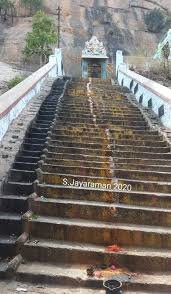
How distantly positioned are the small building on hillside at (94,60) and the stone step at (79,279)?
26.1 meters

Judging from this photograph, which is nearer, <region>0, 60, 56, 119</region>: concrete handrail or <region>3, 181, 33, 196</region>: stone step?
<region>3, 181, 33, 196</region>: stone step

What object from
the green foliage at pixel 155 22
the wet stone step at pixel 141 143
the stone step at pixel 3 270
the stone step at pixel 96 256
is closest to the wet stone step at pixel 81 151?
the wet stone step at pixel 141 143

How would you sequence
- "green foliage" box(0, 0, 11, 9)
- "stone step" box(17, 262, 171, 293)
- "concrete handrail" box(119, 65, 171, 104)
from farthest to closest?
"green foliage" box(0, 0, 11, 9) → "concrete handrail" box(119, 65, 171, 104) → "stone step" box(17, 262, 171, 293)

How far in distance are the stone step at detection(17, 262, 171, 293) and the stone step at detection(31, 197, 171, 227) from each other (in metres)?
1.05

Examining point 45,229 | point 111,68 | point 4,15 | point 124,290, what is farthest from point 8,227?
point 4,15

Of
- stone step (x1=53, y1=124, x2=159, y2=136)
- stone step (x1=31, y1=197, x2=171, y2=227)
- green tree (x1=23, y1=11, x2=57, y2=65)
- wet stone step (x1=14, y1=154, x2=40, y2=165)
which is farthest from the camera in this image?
green tree (x1=23, y1=11, x2=57, y2=65)

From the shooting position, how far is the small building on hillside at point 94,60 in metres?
31.2

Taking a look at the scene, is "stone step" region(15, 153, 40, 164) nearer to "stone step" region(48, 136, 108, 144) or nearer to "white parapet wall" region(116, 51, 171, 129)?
"stone step" region(48, 136, 108, 144)

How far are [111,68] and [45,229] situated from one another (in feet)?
94.3

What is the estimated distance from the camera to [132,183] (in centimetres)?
770

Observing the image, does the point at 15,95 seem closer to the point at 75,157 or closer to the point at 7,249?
the point at 75,157

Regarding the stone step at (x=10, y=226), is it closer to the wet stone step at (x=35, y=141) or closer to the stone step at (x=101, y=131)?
the wet stone step at (x=35, y=141)

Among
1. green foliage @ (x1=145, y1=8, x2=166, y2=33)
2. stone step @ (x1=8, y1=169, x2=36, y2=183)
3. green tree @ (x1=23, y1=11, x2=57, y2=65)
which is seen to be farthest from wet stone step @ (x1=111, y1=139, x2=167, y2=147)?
green foliage @ (x1=145, y1=8, x2=166, y2=33)

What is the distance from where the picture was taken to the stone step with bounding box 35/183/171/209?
718 centimetres
